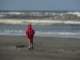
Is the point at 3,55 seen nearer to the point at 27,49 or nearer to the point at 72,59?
the point at 27,49

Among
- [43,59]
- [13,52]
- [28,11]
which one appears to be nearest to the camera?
[43,59]

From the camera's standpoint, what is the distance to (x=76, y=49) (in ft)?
46.8

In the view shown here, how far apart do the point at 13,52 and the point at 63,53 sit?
7.63ft

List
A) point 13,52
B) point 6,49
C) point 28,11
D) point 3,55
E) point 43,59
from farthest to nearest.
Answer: point 28,11, point 6,49, point 13,52, point 3,55, point 43,59

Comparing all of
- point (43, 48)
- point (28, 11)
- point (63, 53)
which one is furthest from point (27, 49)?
point (28, 11)

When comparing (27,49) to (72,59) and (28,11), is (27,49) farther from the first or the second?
(28,11)

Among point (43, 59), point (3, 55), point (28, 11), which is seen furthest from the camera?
point (28, 11)

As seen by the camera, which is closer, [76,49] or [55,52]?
[55,52]

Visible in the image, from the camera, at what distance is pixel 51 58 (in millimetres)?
11516

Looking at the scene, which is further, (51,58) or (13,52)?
(13,52)

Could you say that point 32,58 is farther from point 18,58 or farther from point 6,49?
point 6,49

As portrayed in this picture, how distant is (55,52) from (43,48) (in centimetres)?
132

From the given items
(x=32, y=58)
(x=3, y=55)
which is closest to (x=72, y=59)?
(x=32, y=58)

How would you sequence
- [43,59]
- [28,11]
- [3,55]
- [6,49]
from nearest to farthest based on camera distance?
[43,59], [3,55], [6,49], [28,11]
